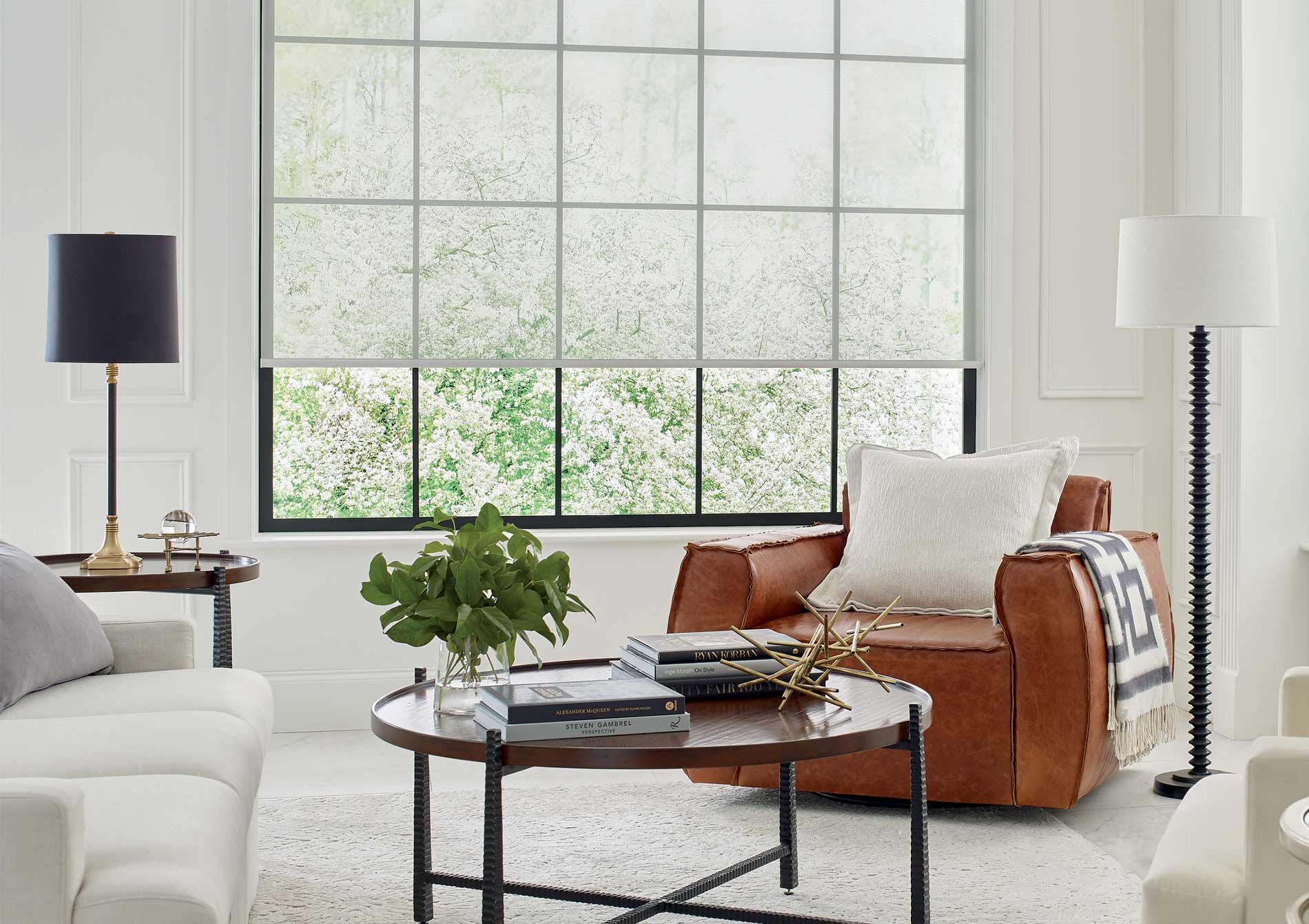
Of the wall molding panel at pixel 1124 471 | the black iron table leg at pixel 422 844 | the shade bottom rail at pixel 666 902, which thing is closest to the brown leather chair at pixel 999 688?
the shade bottom rail at pixel 666 902

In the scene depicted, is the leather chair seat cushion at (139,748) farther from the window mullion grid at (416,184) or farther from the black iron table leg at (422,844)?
the window mullion grid at (416,184)

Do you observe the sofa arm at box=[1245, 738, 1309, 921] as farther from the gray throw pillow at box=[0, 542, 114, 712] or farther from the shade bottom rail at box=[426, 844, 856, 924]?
the gray throw pillow at box=[0, 542, 114, 712]

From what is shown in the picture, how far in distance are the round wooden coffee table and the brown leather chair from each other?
→ 0.78 metres

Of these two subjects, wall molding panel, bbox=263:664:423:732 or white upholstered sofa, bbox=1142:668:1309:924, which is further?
wall molding panel, bbox=263:664:423:732

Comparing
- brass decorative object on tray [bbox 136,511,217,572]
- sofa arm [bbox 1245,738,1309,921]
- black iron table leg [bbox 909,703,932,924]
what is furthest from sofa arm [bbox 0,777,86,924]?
brass decorative object on tray [bbox 136,511,217,572]

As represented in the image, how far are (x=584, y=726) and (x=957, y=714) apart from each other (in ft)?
4.79

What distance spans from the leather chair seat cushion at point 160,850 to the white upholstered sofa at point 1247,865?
1197mm

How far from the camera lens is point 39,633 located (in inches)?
103

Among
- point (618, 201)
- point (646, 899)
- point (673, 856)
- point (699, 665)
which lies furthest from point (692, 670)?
point (618, 201)

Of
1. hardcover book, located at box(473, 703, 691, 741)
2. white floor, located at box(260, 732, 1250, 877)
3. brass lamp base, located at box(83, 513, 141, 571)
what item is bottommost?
white floor, located at box(260, 732, 1250, 877)

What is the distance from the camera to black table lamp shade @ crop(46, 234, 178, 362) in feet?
10.8

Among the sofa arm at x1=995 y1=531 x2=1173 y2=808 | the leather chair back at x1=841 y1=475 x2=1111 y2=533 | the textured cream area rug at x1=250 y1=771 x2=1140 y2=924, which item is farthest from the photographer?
the leather chair back at x1=841 y1=475 x2=1111 y2=533

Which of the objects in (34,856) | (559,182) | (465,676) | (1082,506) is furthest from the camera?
(559,182)

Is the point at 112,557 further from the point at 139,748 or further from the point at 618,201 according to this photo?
the point at 618,201
